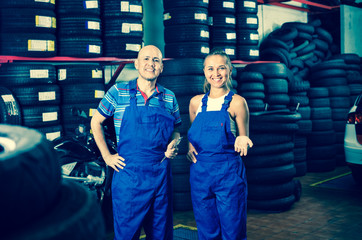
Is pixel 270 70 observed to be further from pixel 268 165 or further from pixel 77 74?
pixel 77 74

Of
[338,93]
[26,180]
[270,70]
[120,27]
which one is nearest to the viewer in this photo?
[26,180]

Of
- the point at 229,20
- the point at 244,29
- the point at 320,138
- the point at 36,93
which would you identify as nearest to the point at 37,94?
the point at 36,93

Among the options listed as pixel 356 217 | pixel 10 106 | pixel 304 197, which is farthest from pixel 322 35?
pixel 10 106

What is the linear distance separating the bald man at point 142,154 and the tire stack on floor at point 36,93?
1.95m

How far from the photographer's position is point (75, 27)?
4.88 m

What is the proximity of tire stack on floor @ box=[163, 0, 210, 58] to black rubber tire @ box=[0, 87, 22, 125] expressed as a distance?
7.75ft

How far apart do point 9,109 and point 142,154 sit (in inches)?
89.0

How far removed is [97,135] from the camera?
2787 millimetres

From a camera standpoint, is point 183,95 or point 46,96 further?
point 183,95

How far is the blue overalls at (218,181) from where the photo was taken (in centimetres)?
262

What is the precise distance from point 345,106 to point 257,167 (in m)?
3.61

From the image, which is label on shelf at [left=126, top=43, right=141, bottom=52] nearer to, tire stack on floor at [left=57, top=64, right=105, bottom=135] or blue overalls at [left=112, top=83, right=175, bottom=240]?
tire stack on floor at [left=57, top=64, right=105, bottom=135]

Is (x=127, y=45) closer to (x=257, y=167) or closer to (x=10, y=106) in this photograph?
(x=10, y=106)

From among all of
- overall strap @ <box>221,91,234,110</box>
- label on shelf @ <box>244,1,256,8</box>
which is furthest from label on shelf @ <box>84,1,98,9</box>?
→ overall strap @ <box>221,91,234,110</box>
